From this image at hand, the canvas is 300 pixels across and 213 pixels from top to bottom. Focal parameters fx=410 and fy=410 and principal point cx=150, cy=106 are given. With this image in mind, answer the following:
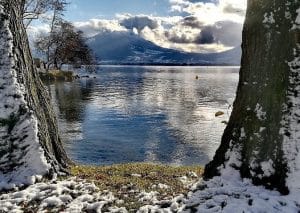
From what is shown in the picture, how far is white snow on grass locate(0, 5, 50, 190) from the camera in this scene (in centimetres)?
827

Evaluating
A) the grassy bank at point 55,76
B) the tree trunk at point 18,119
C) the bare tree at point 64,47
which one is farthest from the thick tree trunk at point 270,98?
the bare tree at point 64,47

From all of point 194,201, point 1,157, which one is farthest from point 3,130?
point 194,201

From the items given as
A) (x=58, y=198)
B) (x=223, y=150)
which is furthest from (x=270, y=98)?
(x=58, y=198)

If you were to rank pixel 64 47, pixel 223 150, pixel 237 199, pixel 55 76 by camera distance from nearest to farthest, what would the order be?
pixel 237 199 → pixel 223 150 → pixel 55 76 → pixel 64 47

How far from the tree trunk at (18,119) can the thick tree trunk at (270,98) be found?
3902mm

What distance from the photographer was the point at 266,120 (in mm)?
7598

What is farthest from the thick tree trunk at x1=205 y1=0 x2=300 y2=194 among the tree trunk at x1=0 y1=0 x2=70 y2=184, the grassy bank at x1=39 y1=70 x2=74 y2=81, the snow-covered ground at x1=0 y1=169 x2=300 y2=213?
the grassy bank at x1=39 y1=70 x2=74 y2=81

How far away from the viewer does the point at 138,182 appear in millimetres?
9031

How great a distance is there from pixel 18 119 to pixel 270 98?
5.03 metres

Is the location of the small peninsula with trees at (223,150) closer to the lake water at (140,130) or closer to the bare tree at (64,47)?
the lake water at (140,130)

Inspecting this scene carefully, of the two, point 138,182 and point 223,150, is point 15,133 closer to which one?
point 138,182

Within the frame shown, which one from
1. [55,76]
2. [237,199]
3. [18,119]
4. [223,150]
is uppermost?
[18,119]

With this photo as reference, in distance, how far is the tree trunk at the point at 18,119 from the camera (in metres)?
8.30

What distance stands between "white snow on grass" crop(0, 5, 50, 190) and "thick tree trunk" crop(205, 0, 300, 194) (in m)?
3.96
